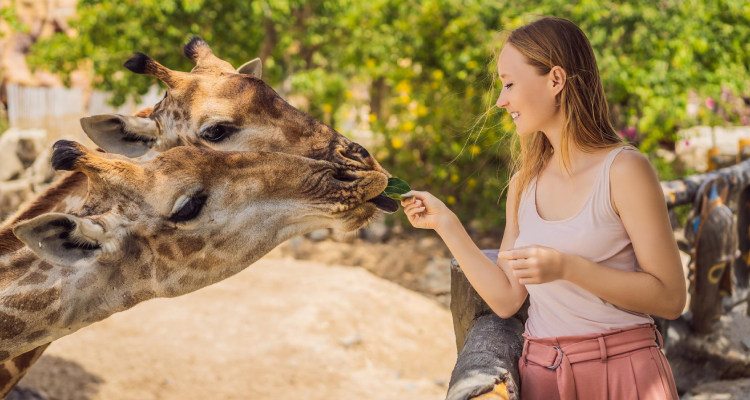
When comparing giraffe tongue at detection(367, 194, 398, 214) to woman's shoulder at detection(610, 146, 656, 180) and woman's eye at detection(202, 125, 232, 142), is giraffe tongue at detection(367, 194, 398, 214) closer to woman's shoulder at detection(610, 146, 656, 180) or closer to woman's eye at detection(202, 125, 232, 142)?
woman's shoulder at detection(610, 146, 656, 180)

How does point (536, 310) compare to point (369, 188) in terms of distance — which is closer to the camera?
point (536, 310)

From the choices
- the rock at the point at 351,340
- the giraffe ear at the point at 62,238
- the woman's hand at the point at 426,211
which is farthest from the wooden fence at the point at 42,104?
the woman's hand at the point at 426,211

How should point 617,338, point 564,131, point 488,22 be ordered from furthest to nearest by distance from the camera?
point 488,22
point 564,131
point 617,338

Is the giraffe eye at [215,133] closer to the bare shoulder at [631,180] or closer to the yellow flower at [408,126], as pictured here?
the bare shoulder at [631,180]

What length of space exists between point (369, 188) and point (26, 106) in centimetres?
1487

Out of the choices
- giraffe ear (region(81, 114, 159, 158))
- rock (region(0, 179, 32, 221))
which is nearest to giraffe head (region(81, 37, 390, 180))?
giraffe ear (region(81, 114, 159, 158))

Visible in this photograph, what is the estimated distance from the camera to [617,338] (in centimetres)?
190

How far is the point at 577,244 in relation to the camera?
1943 mm

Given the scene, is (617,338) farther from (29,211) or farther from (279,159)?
(29,211)

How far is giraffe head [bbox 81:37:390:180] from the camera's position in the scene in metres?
2.82

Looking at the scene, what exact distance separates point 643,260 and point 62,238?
1723 millimetres

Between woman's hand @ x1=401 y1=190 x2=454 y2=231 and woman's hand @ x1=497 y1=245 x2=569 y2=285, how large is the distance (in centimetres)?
42

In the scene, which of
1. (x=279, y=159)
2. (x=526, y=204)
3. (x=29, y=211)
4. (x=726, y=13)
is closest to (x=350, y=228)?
(x=279, y=159)

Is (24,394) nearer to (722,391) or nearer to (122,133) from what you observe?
(122,133)
